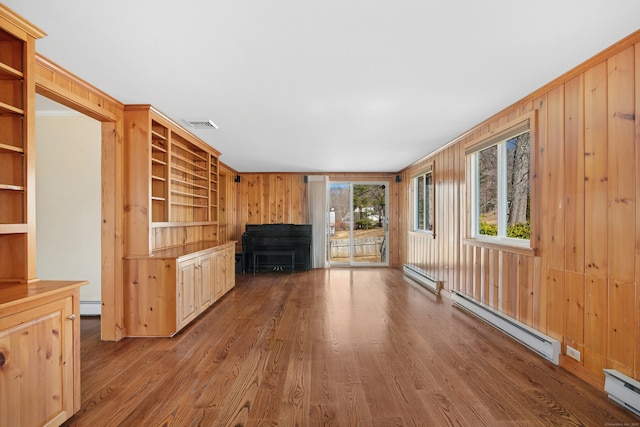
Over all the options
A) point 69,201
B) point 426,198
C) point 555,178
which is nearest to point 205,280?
point 69,201

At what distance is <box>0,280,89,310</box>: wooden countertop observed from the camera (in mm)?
1457

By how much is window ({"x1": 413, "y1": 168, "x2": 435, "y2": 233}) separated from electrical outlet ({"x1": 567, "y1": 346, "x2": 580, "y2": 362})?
9.70 ft

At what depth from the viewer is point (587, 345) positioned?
2199 mm

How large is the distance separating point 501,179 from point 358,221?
4.14 metres

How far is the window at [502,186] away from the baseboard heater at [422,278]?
129 centimetres

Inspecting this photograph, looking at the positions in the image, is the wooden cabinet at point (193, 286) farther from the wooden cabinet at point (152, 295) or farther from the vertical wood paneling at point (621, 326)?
the vertical wood paneling at point (621, 326)

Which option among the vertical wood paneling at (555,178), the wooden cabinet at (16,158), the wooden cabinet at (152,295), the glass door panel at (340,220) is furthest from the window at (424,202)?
the wooden cabinet at (16,158)

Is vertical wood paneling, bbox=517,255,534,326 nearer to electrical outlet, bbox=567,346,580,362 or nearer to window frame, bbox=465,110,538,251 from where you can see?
window frame, bbox=465,110,538,251

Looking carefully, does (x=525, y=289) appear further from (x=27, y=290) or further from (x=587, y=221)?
(x=27, y=290)

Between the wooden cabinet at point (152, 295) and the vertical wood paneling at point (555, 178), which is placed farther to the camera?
the wooden cabinet at point (152, 295)

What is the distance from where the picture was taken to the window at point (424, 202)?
17.8 feet

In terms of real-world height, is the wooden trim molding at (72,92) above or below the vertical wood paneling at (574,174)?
above

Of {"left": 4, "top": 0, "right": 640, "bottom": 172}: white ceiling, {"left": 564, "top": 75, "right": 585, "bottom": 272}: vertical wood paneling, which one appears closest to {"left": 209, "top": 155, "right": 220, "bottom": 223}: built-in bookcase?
{"left": 4, "top": 0, "right": 640, "bottom": 172}: white ceiling

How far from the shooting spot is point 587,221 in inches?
87.3
